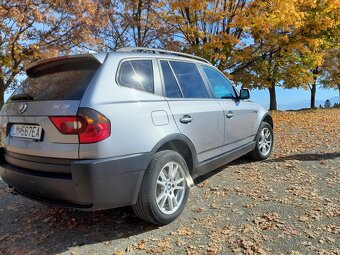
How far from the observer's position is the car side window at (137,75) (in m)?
3.19

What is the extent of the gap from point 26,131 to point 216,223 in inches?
86.2

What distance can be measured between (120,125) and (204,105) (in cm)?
150

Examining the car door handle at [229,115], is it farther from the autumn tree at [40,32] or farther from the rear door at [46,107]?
the autumn tree at [40,32]

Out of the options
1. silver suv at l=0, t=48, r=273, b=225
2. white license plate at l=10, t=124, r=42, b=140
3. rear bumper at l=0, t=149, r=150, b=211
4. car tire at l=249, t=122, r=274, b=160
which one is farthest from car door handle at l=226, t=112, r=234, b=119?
white license plate at l=10, t=124, r=42, b=140

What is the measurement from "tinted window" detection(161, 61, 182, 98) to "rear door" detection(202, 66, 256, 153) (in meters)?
0.87

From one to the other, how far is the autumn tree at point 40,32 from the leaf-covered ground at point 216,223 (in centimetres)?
756

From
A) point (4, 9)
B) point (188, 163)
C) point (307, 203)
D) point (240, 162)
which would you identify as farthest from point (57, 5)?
point (307, 203)

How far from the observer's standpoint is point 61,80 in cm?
320

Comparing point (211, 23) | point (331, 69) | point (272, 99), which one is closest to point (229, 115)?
point (211, 23)

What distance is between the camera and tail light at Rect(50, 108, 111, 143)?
9.16ft

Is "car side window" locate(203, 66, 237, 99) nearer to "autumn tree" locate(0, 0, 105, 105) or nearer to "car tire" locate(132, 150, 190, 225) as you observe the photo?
"car tire" locate(132, 150, 190, 225)

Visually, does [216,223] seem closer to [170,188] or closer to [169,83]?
[170,188]

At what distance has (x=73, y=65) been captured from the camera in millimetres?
3230

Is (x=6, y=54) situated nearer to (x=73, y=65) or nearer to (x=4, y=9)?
(x=4, y=9)
